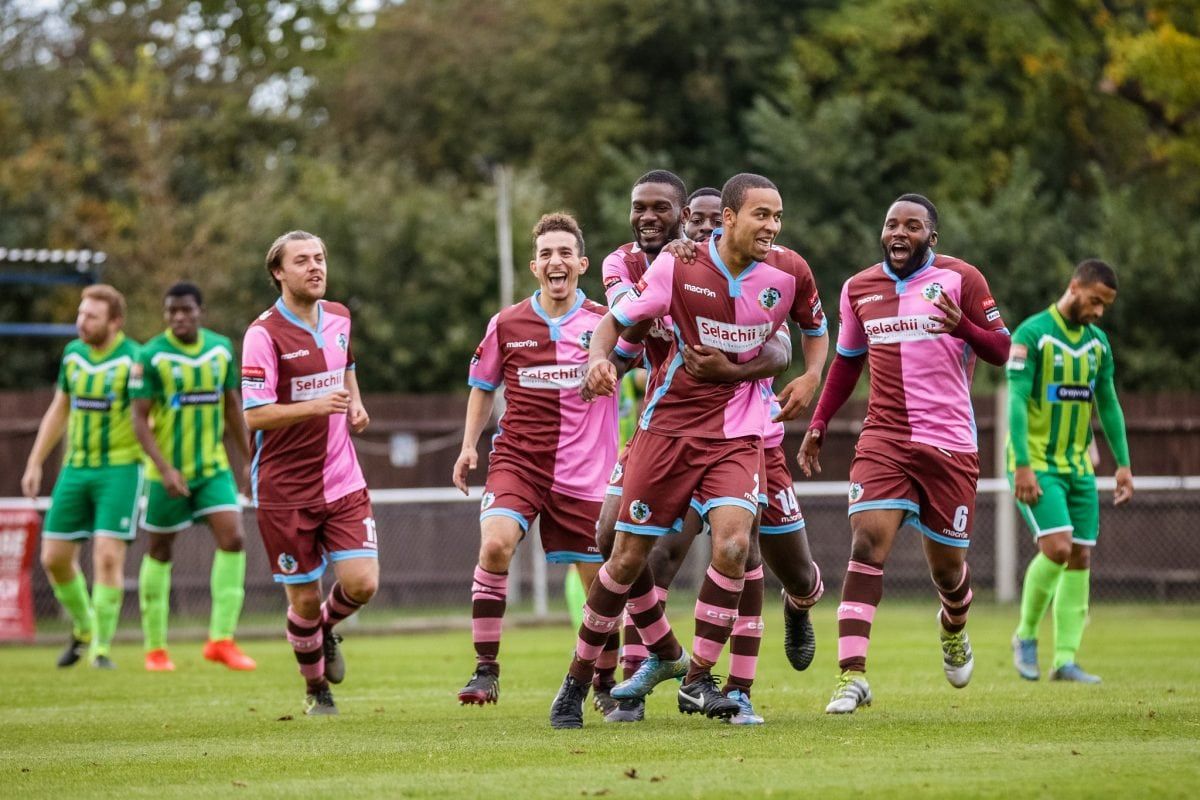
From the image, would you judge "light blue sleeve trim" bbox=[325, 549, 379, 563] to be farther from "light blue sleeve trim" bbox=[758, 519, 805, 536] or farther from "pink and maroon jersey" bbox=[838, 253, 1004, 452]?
"pink and maroon jersey" bbox=[838, 253, 1004, 452]

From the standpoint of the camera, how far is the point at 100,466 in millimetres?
14203

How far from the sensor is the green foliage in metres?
29.8

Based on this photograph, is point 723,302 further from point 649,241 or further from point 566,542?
point 566,542

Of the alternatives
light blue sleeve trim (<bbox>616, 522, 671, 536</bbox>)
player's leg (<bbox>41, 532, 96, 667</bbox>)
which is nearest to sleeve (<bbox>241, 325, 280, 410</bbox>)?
light blue sleeve trim (<bbox>616, 522, 671, 536</bbox>)

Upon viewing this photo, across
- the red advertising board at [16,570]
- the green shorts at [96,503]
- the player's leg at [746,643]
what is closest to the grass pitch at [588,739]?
the player's leg at [746,643]

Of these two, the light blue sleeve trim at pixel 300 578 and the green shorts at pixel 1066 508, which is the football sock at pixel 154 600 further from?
the green shorts at pixel 1066 508

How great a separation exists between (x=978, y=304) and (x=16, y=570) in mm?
11761

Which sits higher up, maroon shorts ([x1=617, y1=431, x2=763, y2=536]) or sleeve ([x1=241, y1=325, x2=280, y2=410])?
sleeve ([x1=241, y1=325, x2=280, y2=410])

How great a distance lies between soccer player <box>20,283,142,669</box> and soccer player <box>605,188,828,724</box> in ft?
20.2

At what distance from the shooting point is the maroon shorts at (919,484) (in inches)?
360

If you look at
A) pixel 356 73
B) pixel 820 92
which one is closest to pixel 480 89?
pixel 356 73

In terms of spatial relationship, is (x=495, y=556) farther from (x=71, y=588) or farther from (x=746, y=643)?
(x=71, y=588)

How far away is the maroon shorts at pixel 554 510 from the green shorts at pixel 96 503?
5327 mm

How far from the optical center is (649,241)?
948 centimetres
